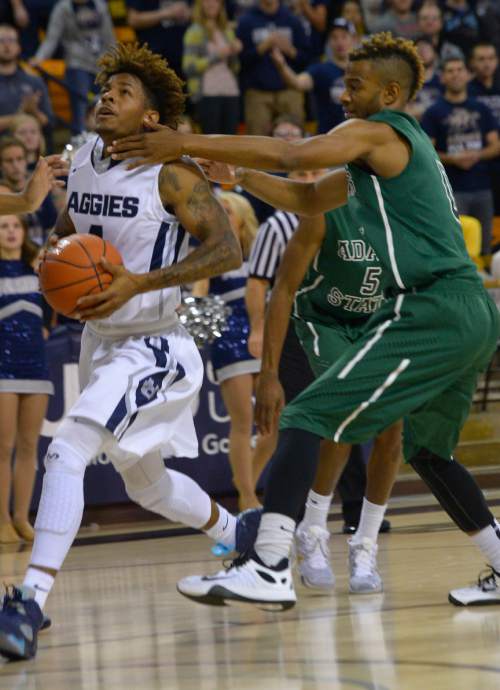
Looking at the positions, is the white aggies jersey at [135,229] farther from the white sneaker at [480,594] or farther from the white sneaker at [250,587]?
the white sneaker at [480,594]

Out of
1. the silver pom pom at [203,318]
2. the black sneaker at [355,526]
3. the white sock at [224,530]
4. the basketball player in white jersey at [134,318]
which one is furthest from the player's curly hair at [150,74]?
the silver pom pom at [203,318]

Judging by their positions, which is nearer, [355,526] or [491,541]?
[491,541]

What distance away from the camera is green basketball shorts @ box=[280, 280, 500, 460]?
4.64 meters

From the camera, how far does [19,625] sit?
4461 mm

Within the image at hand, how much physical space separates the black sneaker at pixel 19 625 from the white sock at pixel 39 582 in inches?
2.0

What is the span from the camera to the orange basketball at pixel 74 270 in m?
4.76

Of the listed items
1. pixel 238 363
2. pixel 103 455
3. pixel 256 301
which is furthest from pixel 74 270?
pixel 103 455

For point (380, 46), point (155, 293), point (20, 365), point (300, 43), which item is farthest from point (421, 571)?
point (300, 43)

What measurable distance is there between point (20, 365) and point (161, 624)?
3.96m

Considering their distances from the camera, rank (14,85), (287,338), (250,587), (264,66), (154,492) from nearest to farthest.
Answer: (250,587)
(154,492)
(287,338)
(14,85)
(264,66)

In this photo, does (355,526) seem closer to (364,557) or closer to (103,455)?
(364,557)

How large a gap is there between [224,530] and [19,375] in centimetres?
345

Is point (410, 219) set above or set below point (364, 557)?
above

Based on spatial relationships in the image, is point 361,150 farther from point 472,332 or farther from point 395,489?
point 395,489
